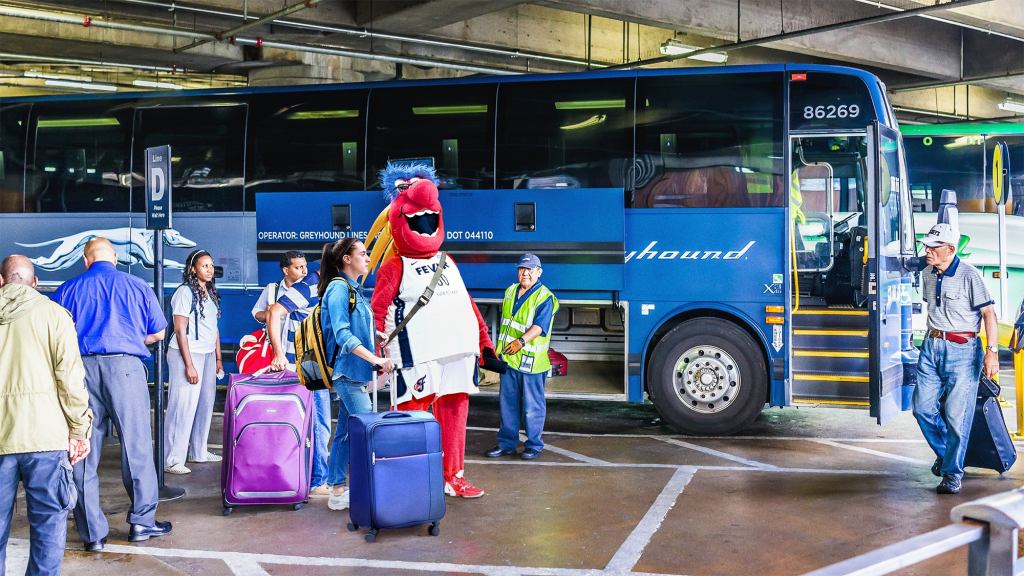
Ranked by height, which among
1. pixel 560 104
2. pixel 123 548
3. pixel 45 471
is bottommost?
pixel 123 548

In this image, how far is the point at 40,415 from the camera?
193 inches

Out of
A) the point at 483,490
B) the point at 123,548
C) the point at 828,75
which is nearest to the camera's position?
the point at 123,548

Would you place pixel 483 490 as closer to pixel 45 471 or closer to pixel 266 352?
pixel 266 352

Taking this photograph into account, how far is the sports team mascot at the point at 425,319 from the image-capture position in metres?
6.89

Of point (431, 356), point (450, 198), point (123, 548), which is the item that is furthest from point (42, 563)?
point (450, 198)

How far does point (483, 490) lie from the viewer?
771 cm

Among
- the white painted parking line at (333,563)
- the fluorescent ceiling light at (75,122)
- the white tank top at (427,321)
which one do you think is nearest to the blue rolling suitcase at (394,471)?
the white painted parking line at (333,563)

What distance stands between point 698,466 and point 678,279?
2.24 metres

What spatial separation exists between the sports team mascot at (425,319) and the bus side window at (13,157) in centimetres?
728

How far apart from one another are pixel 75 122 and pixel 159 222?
558 cm

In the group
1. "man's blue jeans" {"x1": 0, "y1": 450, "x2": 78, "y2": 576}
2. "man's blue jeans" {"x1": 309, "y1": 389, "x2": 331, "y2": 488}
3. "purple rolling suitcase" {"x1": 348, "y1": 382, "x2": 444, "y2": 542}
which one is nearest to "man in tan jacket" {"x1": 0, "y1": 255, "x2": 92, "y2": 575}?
"man's blue jeans" {"x1": 0, "y1": 450, "x2": 78, "y2": 576}

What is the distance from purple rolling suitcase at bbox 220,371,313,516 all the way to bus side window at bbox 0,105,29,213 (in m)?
6.96

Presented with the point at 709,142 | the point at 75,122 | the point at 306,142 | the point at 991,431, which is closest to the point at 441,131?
the point at 306,142

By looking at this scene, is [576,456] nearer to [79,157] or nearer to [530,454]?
[530,454]
